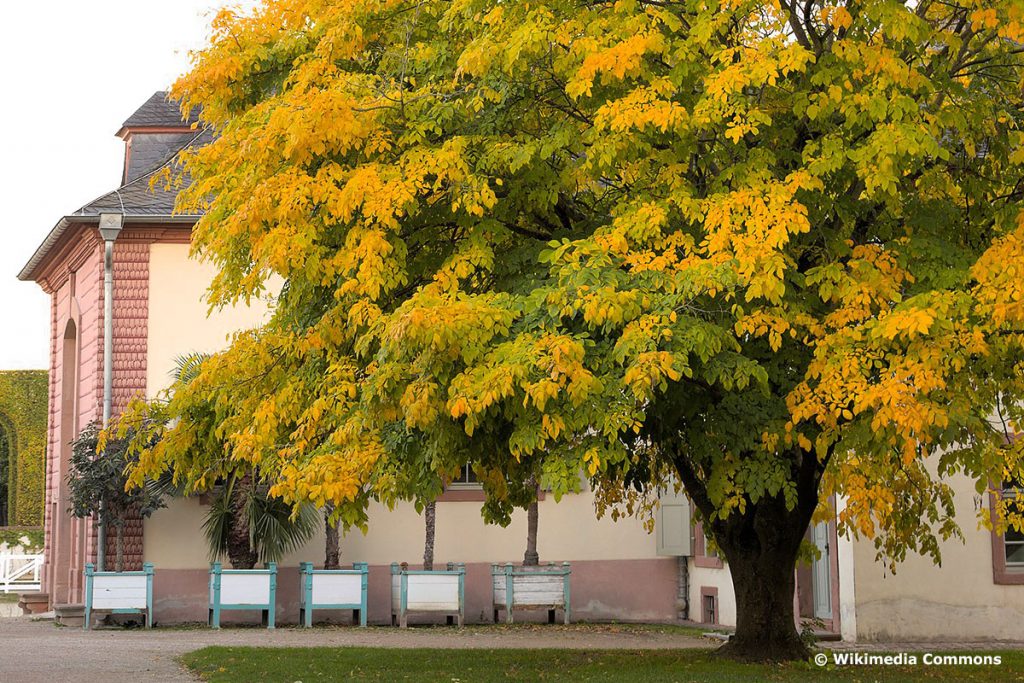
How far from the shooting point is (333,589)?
2072 centimetres

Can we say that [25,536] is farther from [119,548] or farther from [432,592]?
[432,592]

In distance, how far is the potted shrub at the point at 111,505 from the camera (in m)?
20.0

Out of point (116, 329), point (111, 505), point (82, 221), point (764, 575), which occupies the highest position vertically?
point (82, 221)

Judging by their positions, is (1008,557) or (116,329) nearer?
(1008,557)

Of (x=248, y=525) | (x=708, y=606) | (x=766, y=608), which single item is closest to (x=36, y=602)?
(x=248, y=525)

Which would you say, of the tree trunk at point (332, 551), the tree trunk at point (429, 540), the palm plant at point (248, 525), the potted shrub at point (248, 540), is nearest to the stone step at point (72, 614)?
the potted shrub at point (248, 540)

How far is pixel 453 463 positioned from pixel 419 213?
2.26m

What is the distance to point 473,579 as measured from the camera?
74.5 feet

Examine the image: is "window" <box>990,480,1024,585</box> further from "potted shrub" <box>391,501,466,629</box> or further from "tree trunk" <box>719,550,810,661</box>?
"potted shrub" <box>391,501,466,629</box>

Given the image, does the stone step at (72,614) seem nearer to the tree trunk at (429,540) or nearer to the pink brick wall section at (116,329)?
the pink brick wall section at (116,329)

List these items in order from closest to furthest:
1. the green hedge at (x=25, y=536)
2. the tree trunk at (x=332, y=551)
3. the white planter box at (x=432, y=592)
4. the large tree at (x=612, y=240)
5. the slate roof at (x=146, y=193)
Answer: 1. the large tree at (x=612, y=240)
2. the white planter box at (x=432, y=592)
3. the tree trunk at (x=332, y=551)
4. the slate roof at (x=146, y=193)
5. the green hedge at (x=25, y=536)

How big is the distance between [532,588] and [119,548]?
614cm

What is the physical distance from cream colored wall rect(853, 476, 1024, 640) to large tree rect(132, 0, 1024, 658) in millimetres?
5251

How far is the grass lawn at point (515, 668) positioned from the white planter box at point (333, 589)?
13.1 ft
